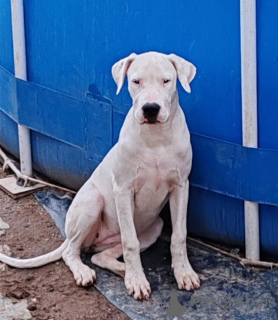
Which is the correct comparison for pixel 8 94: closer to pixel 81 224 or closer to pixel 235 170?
pixel 81 224

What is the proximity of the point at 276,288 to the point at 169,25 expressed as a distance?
65.4 inches

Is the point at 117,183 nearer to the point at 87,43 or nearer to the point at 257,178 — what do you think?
the point at 257,178

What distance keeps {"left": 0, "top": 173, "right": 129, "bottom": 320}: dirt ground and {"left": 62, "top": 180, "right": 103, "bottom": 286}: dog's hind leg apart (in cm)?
8

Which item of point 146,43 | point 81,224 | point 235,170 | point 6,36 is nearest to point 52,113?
point 6,36

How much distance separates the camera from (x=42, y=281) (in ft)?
14.2

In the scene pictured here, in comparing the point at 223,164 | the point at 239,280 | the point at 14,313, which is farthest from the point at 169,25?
the point at 14,313

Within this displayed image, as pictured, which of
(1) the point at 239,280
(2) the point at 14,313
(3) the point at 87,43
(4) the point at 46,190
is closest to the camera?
(2) the point at 14,313

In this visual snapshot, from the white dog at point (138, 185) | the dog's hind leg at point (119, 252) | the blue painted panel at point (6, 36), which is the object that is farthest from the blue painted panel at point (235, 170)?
the blue painted panel at point (6, 36)

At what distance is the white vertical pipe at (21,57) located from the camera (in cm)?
548

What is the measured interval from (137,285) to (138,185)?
0.56 metres

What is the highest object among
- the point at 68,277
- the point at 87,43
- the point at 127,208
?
the point at 87,43

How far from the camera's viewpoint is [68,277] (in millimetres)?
4344

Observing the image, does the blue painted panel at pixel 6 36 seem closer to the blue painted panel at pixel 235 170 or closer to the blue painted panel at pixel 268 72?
the blue painted panel at pixel 235 170

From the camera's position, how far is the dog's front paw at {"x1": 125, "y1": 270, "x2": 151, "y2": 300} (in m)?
4.07
